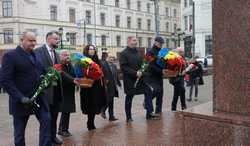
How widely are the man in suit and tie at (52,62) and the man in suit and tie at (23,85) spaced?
69cm

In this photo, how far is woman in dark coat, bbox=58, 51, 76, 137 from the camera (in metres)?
7.83

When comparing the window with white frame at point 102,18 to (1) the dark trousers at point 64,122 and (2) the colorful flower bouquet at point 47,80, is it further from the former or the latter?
(2) the colorful flower bouquet at point 47,80

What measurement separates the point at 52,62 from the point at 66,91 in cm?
99

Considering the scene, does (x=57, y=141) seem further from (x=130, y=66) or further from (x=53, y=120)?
(x=130, y=66)

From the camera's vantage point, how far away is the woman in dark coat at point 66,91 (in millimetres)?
7828

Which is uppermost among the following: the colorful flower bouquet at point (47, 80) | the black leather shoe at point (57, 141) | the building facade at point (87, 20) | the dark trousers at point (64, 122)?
the building facade at point (87, 20)

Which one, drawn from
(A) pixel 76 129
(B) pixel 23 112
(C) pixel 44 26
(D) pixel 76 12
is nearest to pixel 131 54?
(A) pixel 76 129

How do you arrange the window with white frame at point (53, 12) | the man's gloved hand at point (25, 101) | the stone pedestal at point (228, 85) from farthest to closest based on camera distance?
1. the window with white frame at point (53, 12)
2. the man's gloved hand at point (25, 101)
3. the stone pedestal at point (228, 85)

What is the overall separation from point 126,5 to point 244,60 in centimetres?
6902

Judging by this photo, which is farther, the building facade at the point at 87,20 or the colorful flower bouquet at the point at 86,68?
the building facade at the point at 87,20

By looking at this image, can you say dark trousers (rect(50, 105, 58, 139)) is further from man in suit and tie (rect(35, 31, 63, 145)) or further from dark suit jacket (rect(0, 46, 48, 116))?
dark suit jacket (rect(0, 46, 48, 116))

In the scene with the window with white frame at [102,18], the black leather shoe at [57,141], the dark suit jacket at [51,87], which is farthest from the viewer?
the window with white frame at [102,18]

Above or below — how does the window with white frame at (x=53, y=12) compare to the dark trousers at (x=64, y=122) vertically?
above

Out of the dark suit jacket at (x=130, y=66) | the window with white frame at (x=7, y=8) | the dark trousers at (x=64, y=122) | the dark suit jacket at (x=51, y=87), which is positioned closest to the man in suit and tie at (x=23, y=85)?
the dark suit jacket at (x=51, y=87)
